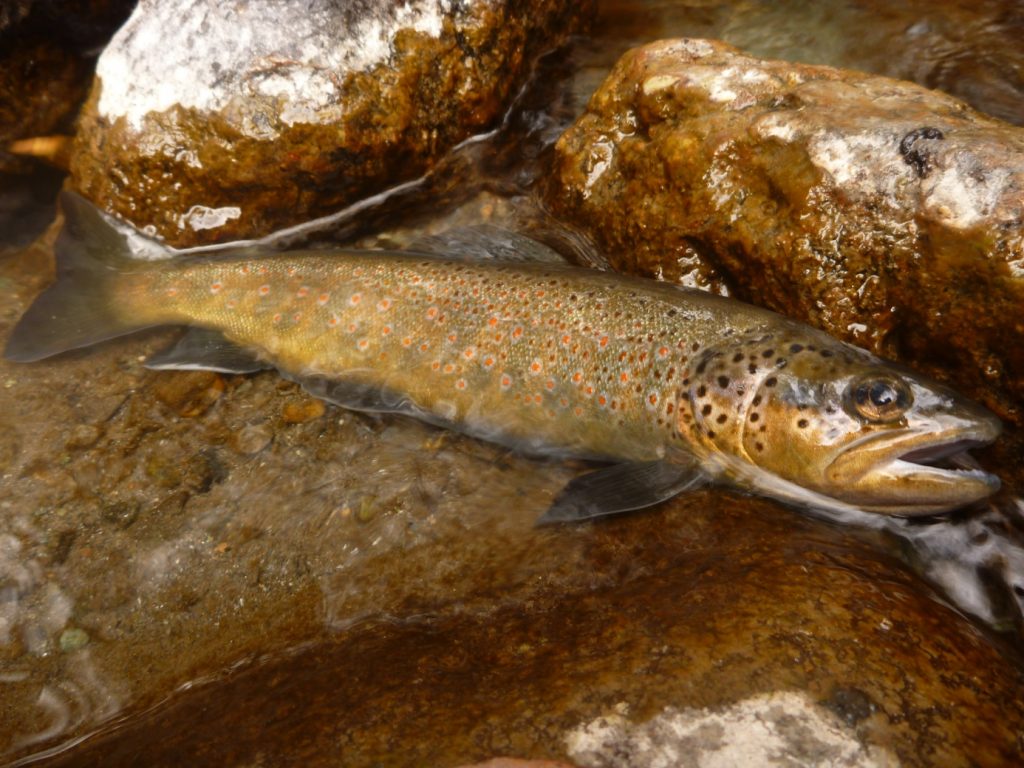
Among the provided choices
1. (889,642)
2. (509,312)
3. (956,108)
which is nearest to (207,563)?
(509,312)

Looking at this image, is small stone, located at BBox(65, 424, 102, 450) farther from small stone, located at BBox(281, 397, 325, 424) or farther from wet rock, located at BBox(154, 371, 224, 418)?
small stone, located at BBox(281, 397, 325, 424)

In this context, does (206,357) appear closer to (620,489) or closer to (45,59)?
(620,489)

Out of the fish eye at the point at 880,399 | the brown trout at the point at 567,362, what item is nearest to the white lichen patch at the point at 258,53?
the brown trout at the point at 567,362

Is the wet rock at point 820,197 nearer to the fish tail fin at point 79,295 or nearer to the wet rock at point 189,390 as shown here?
the wet rock at point 189,390

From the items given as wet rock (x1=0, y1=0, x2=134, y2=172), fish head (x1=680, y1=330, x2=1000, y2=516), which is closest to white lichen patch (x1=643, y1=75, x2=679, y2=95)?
fish head (x1=680, y1=330, x2=1000, y2=516)

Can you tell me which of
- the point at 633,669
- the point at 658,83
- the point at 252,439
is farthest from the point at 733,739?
the point at 658,83

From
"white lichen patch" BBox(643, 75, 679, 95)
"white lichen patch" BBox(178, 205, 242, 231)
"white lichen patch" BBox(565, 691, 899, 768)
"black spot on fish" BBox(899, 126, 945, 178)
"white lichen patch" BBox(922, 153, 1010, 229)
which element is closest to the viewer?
"white lichen patch" BBox(565, 691, 899, 768)
